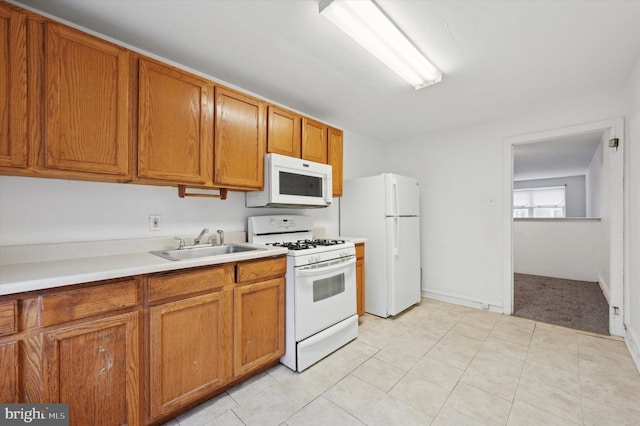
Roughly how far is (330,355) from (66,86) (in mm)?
2471

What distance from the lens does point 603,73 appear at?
88.1 inches

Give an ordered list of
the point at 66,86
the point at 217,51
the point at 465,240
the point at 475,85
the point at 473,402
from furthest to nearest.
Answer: the point at 465,240, the point at 475,85, the point at 217,51, the point at 473,402, the point at 66,86

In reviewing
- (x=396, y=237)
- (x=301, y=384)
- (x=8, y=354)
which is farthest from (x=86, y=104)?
(x=396, y=237)

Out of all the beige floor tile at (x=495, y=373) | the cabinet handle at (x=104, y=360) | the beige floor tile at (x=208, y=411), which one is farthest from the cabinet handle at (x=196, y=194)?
the beige floor tile at (x=495, y=373)

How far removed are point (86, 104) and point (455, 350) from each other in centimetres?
313

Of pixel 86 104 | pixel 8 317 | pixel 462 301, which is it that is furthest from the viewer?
pixel 462 301

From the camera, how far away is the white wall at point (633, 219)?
2.08 metres

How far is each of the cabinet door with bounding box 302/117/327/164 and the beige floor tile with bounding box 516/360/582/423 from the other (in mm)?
2443

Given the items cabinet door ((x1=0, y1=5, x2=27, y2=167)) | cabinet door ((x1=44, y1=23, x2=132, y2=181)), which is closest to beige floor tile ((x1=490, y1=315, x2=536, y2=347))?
cabinet door ((x1=44, y1=23, x2=132, y2=181))

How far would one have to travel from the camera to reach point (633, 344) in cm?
216

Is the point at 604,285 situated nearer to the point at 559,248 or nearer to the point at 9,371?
the point at 559,248

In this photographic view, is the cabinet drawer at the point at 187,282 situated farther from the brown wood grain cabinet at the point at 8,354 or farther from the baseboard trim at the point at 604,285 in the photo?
the baseboard trim at the point at 604,285

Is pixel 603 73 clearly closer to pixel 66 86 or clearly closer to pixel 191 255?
pixel 191 255

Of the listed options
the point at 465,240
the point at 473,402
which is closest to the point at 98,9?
the point at 473,402
